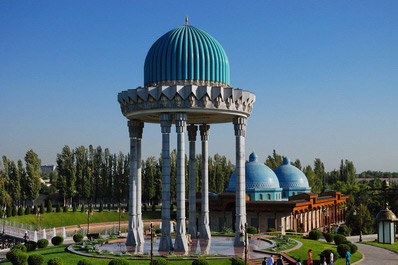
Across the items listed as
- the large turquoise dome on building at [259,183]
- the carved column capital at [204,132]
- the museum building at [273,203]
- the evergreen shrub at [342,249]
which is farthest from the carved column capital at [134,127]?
the large turquoise dome on building at [259,183]

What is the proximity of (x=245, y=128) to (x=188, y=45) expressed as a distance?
8.78 meters

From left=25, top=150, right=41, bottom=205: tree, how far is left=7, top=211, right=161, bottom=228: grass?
7427 millimetres

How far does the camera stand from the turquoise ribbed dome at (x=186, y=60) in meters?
36.4

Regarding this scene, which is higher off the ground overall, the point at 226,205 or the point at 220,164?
the point at 220,164

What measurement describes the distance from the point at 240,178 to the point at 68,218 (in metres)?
54.8

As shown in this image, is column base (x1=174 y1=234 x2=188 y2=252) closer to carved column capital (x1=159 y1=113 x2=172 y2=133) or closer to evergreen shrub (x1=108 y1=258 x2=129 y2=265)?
evergreen shrub (x1=108 y1=258 x2=129 y2=265)

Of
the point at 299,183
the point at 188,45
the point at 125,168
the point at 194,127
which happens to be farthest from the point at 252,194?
the point at 125,168

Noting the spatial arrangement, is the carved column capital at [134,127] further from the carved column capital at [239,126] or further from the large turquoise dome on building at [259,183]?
the large turquoise dome on building at [259,183]

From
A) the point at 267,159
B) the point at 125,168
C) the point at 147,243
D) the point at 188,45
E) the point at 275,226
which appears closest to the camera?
the point at 188,45

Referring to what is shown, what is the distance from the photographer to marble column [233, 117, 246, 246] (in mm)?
36469

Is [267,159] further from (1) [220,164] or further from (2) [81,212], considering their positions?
(2) [81,212]

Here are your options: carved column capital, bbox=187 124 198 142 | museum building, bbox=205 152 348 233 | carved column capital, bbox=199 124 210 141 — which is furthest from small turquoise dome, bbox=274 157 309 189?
carved column capital, bbox=187 124 198 142

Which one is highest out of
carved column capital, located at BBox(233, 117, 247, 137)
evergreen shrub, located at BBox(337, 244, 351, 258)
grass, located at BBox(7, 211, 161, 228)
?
carved column capital, located at BBox(233, 117, 247, 137)

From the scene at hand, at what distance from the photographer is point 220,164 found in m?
105
